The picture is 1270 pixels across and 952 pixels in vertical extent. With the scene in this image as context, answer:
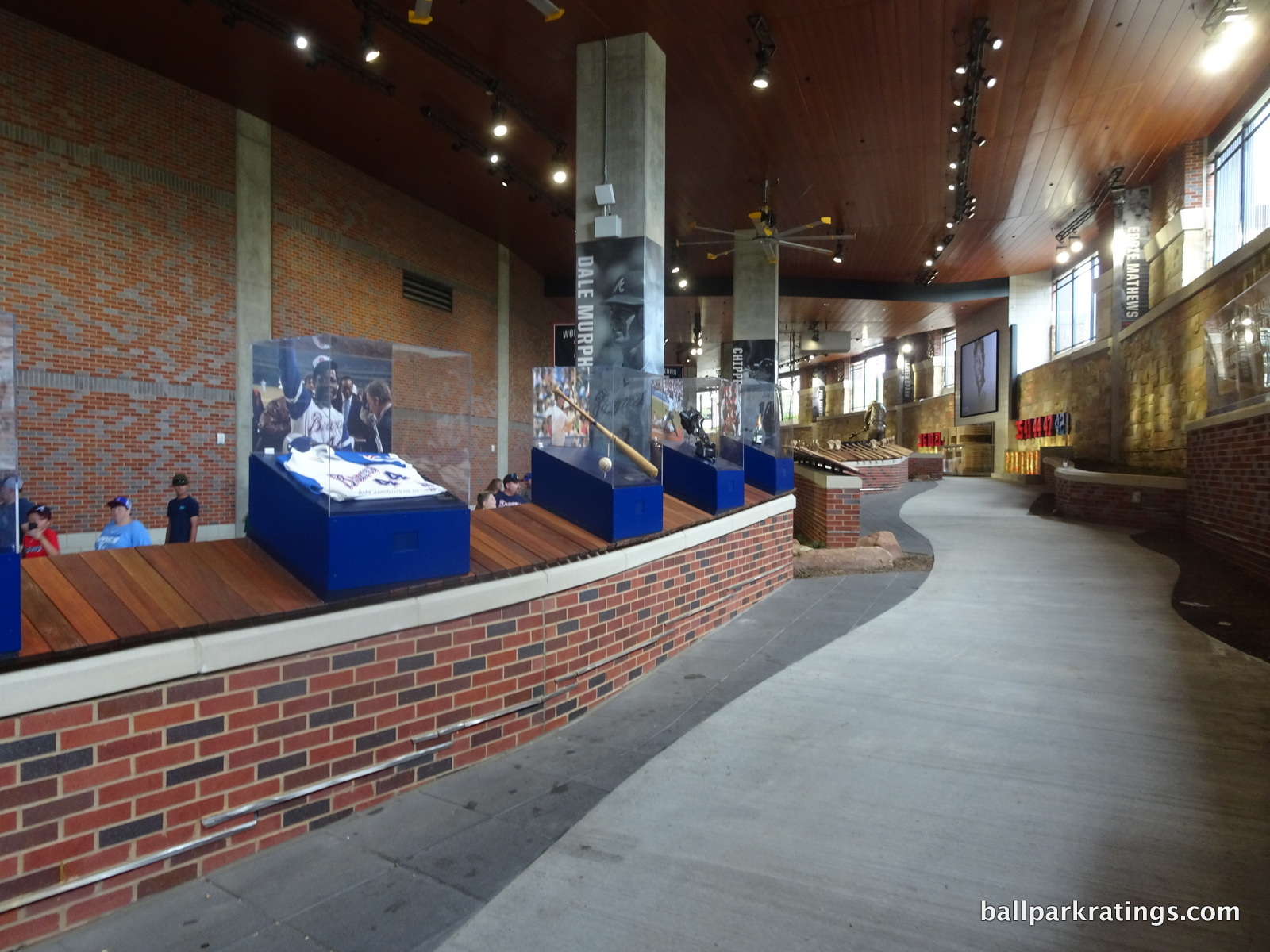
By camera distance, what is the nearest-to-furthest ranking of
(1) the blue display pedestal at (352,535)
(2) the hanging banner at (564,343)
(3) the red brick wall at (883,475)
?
(1) the blue display pedestal at (352,535) < (2) the hanging banner at (564,343) < (3) the red brick wall at (883,475)

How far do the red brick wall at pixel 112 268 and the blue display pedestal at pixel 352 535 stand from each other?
720cm

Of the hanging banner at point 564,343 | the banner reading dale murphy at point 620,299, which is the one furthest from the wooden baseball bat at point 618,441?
the hanging banner at point 564,343

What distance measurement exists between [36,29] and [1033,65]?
12119 mm

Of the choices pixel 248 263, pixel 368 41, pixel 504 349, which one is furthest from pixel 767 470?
pixel 504 349

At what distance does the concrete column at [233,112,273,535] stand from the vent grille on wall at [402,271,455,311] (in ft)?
10.7

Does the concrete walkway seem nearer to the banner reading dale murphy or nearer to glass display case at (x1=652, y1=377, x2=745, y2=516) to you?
glass display case at (x1=652, y1=377, x2=745, y2=516)

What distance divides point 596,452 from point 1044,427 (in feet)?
63.2

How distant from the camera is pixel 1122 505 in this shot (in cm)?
923

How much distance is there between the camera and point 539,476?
4.50 meters

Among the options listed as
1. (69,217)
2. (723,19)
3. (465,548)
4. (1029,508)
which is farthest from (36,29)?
(1029,508)

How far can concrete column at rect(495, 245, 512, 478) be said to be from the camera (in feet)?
53.7

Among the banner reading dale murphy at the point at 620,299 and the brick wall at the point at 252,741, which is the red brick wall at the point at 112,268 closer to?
the banner reading dale murphy at the point at 620,299

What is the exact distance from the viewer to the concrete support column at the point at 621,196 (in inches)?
309

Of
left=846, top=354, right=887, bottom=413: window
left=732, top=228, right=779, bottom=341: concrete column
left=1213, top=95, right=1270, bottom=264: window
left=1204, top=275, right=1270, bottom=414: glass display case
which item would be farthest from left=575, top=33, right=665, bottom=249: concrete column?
left=846, top=354, right=887, bottom=413: window
